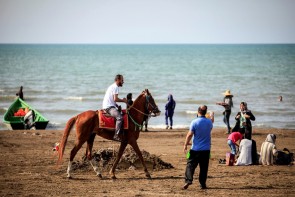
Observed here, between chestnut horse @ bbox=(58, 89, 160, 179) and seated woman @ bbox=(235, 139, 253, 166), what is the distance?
3370 millimetres

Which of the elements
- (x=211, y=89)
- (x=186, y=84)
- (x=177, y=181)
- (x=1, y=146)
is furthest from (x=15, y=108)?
(x=186, y=84)

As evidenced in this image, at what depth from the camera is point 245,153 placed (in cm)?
1694

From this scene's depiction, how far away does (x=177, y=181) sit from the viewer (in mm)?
14312

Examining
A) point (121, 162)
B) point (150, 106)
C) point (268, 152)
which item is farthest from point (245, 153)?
point (121, 162)

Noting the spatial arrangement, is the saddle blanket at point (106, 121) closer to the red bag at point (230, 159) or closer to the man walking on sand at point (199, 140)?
the man walking on sand at point (199, 140)

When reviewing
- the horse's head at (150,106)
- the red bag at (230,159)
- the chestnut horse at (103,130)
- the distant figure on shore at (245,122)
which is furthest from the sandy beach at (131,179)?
the horse's head at (150,106)

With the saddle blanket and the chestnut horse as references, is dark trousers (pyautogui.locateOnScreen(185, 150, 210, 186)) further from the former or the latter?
the saddle blanket

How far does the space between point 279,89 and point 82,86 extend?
74.5 feet

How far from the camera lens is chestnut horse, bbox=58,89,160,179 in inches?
577

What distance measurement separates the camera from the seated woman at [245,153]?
16.9 metres

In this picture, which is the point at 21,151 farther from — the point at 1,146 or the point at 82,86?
the point at 82,86

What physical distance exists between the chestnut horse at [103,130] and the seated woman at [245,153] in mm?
3370

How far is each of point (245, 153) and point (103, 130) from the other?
4880 millimetres

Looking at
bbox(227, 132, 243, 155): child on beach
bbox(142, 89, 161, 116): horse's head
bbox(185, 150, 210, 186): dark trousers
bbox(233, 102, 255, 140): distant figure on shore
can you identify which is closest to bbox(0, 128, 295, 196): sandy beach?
bbox(185, 150, 210, 186): dark trousers
